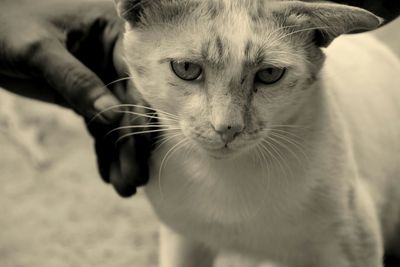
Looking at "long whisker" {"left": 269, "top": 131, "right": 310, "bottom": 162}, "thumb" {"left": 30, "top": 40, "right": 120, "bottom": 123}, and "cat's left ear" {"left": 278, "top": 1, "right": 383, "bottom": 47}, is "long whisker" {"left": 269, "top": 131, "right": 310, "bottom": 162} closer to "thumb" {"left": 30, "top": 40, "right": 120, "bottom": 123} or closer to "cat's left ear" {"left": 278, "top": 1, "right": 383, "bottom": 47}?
"cat's left ear" {"left": 278, "top": 1, "right": 383, "bottom": 47}

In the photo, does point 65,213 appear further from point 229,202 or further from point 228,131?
point 228,131

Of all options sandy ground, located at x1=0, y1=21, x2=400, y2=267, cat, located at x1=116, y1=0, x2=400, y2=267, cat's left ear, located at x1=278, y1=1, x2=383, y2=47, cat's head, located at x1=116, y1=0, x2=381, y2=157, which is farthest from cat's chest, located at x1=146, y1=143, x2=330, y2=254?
sandy ground, located at x1=0, y1=21, x2=400, y2=267

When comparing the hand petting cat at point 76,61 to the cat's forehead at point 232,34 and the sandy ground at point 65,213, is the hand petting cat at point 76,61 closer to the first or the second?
the cat's forehead at point 232,34

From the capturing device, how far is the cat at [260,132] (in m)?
0.89

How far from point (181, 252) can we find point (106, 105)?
0.37m

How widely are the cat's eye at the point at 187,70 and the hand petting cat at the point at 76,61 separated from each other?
0.48 ft

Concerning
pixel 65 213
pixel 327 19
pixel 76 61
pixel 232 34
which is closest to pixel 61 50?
pixel 76 61

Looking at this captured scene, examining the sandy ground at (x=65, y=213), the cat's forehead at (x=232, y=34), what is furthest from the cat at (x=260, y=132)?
the sandy ground at (x=65, y=213)

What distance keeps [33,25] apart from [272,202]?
1.54 ft

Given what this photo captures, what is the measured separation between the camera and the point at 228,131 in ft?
2.89

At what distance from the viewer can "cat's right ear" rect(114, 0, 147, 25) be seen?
0.91m

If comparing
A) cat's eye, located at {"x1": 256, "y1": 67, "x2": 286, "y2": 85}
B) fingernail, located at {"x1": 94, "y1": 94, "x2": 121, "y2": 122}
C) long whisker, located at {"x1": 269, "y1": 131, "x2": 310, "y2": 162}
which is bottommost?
fingernail, located at {"x1": 94, "y1": 94, "x2": 121, "y2": 122}

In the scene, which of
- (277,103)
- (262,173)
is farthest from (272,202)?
(277,103)

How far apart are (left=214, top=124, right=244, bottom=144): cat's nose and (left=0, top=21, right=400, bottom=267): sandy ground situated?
1.88 ft
